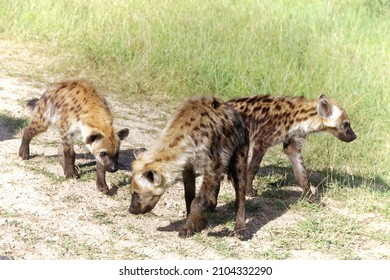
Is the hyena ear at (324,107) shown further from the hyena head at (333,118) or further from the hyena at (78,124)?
the hyena at (78,124)

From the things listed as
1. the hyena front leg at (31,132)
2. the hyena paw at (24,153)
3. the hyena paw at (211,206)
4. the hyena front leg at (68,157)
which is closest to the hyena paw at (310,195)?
the hyena paw at (211,206)

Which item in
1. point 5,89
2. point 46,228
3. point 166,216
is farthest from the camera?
point 5,89

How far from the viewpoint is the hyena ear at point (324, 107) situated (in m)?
6.65

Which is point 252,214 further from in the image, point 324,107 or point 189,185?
point 324,107

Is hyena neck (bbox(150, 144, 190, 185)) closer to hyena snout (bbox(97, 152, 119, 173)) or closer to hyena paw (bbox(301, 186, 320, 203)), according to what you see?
hyena snout (bbox(97, 152, 119, 173))

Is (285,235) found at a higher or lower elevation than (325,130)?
lower

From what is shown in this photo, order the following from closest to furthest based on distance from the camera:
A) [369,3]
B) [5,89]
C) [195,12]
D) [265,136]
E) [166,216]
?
1. [166,216]
2. [265,136]
3. [5,89]
4. [195,12]
5. [369,3]

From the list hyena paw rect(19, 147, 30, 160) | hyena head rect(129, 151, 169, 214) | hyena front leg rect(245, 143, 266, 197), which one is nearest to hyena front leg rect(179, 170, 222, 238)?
hyena head rect(129, 151, 169, 214)

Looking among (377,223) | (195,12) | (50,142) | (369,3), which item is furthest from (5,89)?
(369,3)

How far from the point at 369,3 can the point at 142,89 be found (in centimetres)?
497

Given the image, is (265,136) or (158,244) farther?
(265,136)

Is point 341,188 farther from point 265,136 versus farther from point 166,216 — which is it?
Answer: point 166,216

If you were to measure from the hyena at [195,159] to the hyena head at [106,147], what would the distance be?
2.89ft

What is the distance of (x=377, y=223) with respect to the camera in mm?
6277
